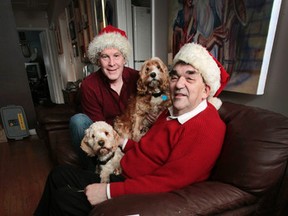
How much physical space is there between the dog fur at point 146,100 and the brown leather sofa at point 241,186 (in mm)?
669

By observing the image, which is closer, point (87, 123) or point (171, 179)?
point (171, 179)

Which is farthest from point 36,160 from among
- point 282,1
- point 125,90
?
point 282,1

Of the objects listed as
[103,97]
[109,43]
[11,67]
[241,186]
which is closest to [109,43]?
[109,43]

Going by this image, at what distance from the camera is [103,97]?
1.66m

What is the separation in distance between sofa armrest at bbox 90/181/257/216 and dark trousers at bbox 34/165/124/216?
0.75ft

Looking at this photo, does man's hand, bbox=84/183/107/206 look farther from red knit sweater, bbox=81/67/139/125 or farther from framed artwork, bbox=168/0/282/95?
framed artwork, bbox=168/0/282/95

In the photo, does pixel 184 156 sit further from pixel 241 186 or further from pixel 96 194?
pixel 96 194

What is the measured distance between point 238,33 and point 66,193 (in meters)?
1.35

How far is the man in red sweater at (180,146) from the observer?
35.2 inches

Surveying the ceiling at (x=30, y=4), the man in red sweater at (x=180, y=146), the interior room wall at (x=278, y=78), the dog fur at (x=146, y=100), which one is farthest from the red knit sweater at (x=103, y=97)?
the ceiling at (x=30, y=4)

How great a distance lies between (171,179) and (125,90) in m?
0.99

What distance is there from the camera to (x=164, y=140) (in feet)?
3.36

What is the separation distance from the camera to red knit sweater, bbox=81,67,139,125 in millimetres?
1648

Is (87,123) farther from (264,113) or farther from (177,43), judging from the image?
(264,113)
